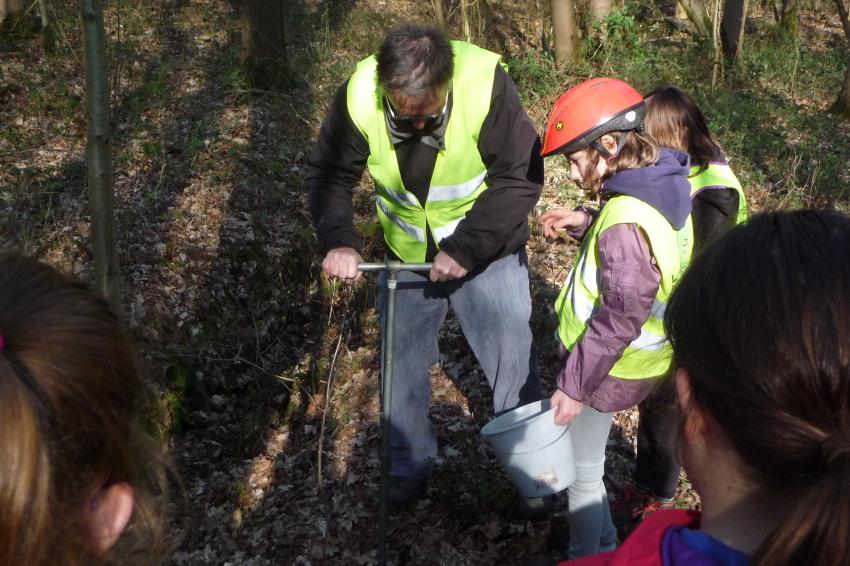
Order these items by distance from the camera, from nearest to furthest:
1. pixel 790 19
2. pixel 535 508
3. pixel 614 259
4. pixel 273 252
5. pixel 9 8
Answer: pixel 614 259
pixel 535 508
pixel 273 252
pixel 9 8
pixel 790 19

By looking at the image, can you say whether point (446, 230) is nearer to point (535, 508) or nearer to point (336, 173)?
point (336, 173)

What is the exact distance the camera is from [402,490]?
3.81 m

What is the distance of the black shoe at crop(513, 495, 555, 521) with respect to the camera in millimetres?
3426

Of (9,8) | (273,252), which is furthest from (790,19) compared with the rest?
(9,8)

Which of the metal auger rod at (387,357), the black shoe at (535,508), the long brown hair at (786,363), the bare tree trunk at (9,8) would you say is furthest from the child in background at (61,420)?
the bare tree trunk at (9,8)

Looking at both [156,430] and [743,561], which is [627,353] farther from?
[156,430]

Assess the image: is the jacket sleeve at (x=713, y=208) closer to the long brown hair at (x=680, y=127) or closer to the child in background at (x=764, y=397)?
the long brown hair at (x=680, y=127)

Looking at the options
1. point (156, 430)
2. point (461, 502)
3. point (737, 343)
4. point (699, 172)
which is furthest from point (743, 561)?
point (156, 430)

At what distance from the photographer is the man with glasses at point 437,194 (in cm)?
309

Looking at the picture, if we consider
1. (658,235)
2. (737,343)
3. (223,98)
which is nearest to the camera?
(737,343)

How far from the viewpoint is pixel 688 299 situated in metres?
1.33

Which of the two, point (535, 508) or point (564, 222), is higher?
point (564, 222)

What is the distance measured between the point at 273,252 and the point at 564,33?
586 cm

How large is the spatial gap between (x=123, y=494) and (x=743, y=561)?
1.16 meters
